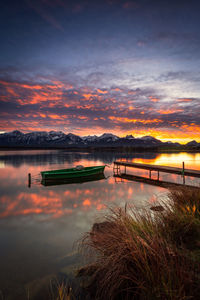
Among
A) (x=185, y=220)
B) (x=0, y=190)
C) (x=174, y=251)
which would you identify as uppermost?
(x=174, y=251)

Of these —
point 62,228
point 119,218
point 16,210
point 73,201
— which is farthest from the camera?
point 73,201

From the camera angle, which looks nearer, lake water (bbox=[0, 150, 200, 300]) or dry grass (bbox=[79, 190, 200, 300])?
dry grass (bbox=[79, 190, 200, 300])

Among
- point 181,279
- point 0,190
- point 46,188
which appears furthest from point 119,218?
point 0,190

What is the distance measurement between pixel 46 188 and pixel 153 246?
67.1 feet

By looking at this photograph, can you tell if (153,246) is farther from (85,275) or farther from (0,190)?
(0,190)

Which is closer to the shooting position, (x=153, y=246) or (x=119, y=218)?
→ (x=153, y=246)

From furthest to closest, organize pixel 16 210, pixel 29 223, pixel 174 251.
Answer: pixel 16 210
pixel 29 223
pixel 174 251

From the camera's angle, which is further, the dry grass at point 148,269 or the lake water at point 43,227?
the lake water at point 43,227

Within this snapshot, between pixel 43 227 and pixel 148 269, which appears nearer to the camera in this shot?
pixel 148 269

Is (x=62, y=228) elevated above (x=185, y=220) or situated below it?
below

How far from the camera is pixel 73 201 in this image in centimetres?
1636

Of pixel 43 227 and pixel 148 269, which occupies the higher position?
pixel 148 269

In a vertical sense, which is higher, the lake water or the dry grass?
the dry grass

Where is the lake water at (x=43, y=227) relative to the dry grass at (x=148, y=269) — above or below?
below
